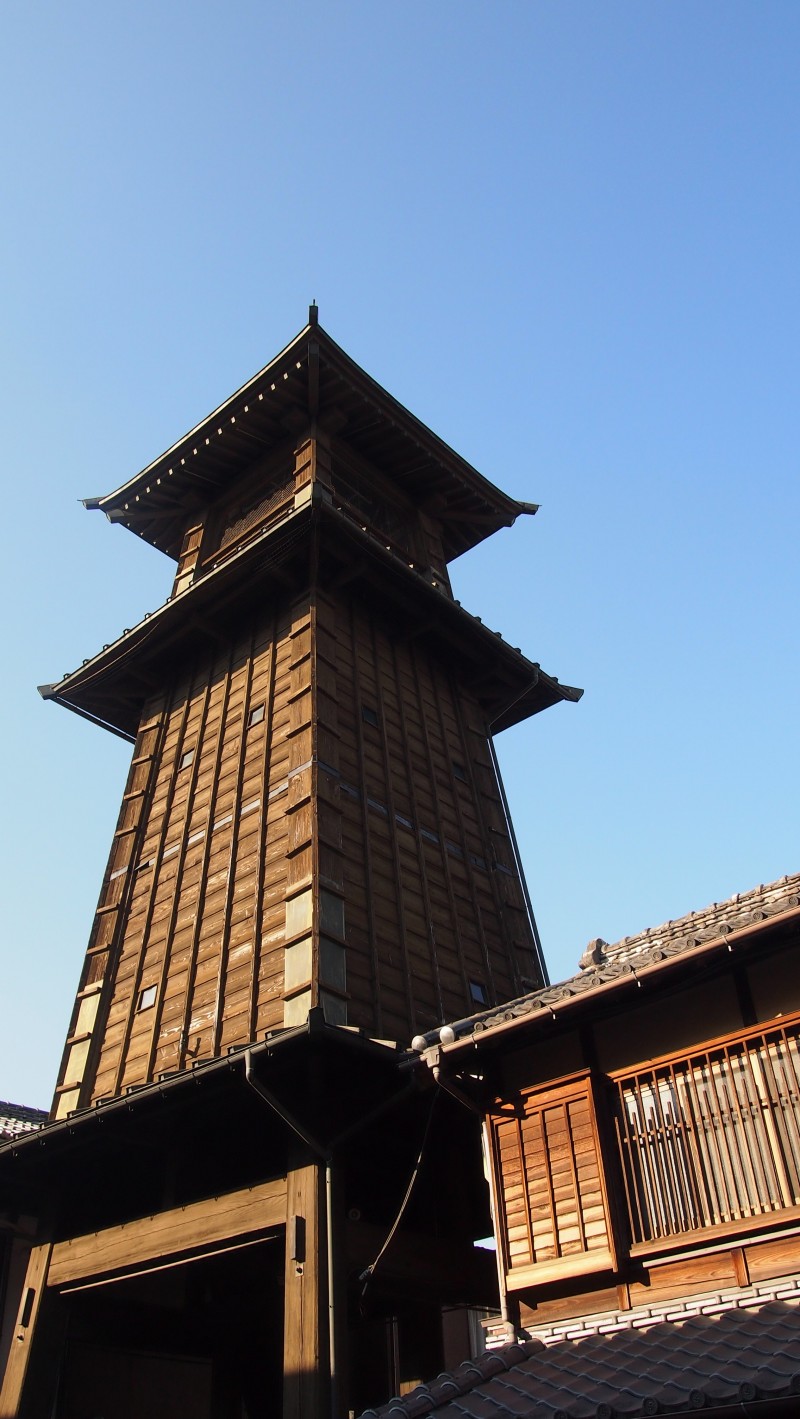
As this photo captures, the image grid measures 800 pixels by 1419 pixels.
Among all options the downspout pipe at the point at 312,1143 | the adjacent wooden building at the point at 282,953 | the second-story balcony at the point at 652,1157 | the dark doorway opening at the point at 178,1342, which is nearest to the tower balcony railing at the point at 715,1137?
the second-story balcony at the point at 652,1157

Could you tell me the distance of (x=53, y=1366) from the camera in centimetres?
1162

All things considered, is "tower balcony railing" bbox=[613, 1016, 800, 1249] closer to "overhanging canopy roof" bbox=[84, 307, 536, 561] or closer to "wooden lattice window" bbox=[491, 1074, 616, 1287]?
"wooden lattice window" bbox=[491, 1074, 616, 1287]

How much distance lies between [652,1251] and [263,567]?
1186 centimetres

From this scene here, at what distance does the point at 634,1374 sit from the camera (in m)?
7.40

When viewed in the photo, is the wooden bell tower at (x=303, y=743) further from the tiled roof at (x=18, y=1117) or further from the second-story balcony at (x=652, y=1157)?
the tiled roof at (x=18, y=1117)

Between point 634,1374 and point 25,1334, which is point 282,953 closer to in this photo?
point 25,1334

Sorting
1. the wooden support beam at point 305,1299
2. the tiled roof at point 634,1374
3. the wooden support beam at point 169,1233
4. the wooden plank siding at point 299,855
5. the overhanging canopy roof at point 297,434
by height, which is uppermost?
the overhanging canopy roof at point 297,434

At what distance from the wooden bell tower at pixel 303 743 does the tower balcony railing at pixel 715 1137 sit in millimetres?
3706

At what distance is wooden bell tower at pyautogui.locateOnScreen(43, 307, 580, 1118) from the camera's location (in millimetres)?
13141

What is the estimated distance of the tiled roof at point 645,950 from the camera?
8656 mm

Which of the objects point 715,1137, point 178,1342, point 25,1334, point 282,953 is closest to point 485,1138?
point 715,1137

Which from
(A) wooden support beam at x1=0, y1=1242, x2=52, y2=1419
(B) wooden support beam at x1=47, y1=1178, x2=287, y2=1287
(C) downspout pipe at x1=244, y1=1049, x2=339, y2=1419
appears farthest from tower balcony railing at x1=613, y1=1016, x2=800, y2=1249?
(A) wooden support beam at x1=0, y1=1242, x2=52, y2=1419

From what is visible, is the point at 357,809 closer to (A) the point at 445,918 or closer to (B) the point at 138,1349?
(A) the point at 445,918

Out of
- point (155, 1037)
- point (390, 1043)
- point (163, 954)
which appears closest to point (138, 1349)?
point (155, 1037)
